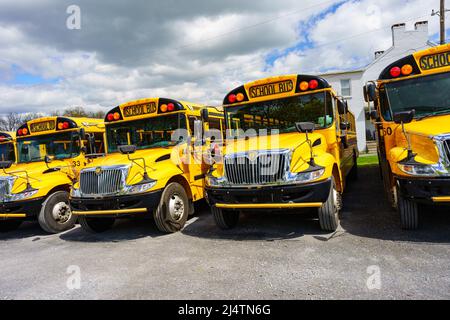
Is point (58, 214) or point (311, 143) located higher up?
point (311, 143)

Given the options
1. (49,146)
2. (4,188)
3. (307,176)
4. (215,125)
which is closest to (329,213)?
(307,176)

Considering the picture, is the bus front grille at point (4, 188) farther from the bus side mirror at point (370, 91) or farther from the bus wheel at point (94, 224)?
Answer: the bus side mirror at point (370, 91)

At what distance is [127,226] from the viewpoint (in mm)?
6285

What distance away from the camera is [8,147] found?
28.8 feet

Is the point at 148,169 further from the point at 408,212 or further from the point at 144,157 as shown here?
the point at 408,212

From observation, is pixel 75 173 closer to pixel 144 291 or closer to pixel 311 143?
pixel 144 291

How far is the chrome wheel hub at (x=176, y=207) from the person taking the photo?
5277mm

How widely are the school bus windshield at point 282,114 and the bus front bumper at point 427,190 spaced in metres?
1.70

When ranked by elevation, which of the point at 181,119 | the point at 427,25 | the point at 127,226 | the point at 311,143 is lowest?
the point at 127,226

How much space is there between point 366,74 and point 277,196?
68.8ft

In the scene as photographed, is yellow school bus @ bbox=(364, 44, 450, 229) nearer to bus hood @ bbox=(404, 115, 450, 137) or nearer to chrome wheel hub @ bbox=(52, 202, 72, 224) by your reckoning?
bus hood @ bbox=(404, 115, 450, 137)
